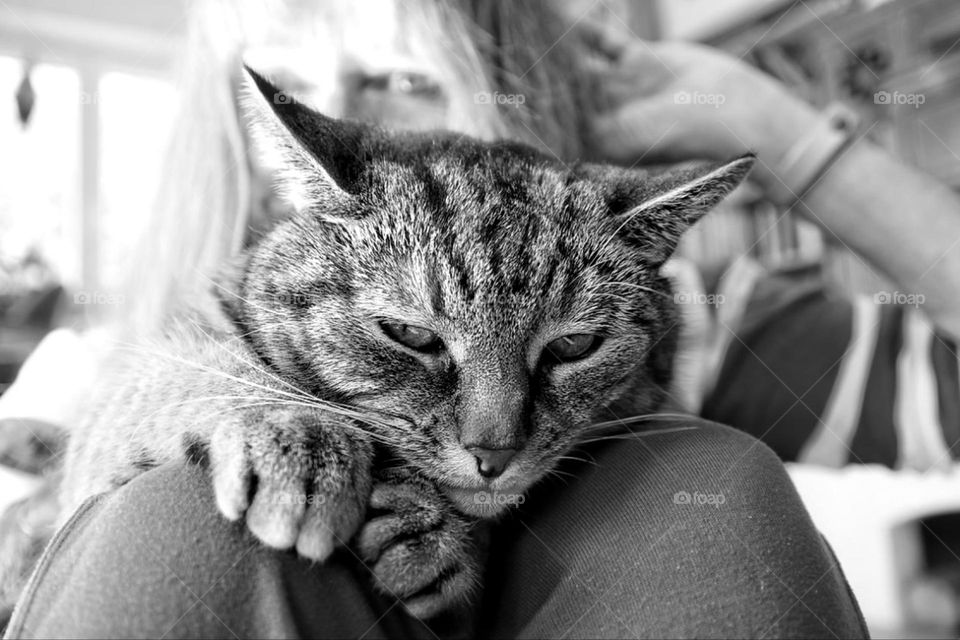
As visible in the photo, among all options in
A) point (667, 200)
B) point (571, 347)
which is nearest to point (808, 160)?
point (667, 200)

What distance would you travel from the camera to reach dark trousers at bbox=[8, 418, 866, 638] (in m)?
0.62

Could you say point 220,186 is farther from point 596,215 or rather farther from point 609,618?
point 609,618

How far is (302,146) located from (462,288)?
0.25m

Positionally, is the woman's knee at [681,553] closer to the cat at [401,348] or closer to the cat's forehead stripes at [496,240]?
the cat at [401,348]

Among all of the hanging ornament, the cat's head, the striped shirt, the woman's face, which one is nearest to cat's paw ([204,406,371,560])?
the cat's head

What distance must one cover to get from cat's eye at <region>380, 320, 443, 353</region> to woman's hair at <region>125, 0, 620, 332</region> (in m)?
0.51

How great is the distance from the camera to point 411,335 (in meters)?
0.85

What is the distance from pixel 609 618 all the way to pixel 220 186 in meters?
1.13

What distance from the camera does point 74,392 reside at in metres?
1.33

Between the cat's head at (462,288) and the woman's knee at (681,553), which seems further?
the cat's head at (462,288)

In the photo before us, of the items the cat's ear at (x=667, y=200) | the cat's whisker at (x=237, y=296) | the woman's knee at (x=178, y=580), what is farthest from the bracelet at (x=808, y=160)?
the woman's knee at (x=178, y=580)

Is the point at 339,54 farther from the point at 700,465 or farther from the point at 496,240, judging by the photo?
the point at 700,465

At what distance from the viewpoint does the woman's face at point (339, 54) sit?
136 centimetres

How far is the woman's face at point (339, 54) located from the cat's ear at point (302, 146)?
A: 0.45 meters
